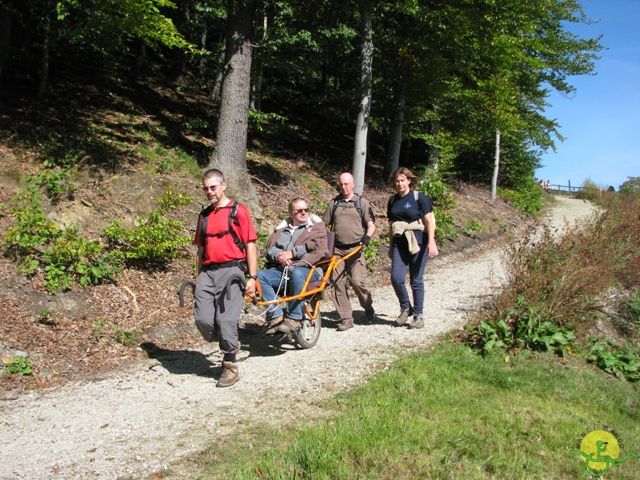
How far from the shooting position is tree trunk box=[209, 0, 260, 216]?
10.8 m

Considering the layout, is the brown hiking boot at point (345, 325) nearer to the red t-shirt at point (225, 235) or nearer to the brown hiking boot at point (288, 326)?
the brown hiking boot at point (288, 326)

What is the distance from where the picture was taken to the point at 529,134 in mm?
24062

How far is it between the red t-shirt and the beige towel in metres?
2.49

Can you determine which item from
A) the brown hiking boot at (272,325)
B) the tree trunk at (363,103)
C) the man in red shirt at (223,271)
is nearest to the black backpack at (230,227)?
the man in red shirt at (223,271)

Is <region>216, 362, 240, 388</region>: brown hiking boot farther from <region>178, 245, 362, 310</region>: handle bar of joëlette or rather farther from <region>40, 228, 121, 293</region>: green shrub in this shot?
<region>40, 228, 121, 293</region>: green shrub

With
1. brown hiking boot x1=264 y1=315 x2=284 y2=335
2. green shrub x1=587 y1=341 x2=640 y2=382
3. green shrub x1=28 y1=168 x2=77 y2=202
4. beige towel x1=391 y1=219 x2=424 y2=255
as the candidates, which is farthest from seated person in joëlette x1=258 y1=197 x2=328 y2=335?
green shrub x1=28 y1=168 x2=77 y2=202

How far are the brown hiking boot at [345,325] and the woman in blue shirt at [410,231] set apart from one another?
32.3 inches

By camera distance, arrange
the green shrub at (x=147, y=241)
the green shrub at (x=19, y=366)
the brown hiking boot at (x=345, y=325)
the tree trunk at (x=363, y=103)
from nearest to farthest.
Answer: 1. the green shrub at (x=19, y=366)
2. the brown hiking boot at (x=345, y=325)
3. the green shrub at (x=147, y=241)
4. the tree trunk at (x=363, y=103)

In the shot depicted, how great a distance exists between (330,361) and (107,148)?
7534 mm

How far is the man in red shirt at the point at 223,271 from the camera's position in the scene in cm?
527

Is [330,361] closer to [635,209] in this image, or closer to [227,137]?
[227,137]

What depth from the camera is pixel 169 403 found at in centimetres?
494

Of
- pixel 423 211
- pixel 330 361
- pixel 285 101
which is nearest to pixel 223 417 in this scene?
pixel 330 361

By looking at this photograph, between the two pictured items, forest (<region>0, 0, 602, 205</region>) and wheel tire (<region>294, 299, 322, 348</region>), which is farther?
forest (<region>0, 0, 602, 205</region>)
